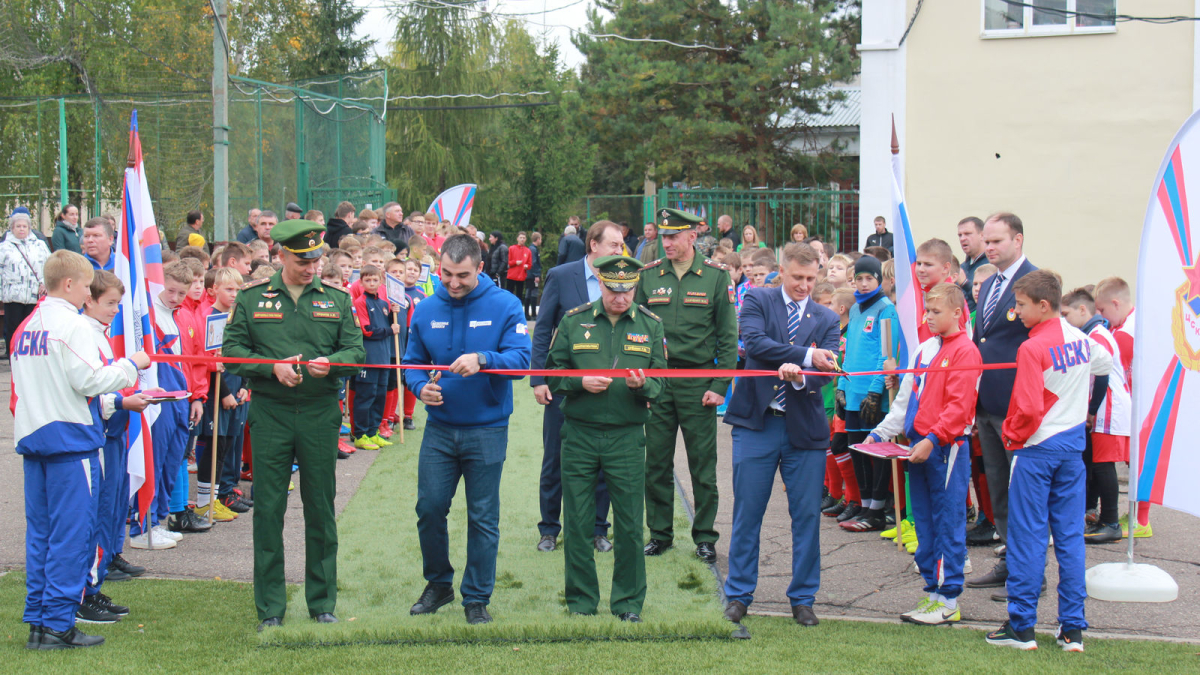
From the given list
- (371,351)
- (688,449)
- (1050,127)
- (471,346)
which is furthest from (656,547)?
(1050,127)

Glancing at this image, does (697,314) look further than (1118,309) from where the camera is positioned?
No

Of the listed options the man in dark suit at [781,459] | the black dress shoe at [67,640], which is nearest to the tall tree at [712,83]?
the man in dark suit at [781,459]

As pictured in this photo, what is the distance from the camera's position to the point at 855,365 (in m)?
7.30

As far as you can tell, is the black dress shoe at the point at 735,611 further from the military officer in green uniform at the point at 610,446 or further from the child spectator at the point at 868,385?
the child spectator at the point at 868,385

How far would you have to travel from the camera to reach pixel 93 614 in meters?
5.18

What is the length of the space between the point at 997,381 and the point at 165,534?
540 cm

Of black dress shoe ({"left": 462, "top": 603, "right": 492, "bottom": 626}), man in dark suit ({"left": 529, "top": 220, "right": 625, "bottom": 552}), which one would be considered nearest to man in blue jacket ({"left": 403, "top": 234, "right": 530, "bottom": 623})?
black dress shoe ({"left": 462, "top": 603, "right": 492, "bottom": 626})

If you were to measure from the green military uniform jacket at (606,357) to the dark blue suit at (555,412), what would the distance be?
1.19m

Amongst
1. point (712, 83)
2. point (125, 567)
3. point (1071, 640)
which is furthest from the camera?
point (712, 83)

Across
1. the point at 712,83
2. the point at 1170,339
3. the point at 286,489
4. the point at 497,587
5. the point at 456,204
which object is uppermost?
the point at 712,83

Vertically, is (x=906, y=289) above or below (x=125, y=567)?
above

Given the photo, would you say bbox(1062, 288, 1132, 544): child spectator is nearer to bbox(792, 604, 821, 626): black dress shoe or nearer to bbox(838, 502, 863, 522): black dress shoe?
bbox(838, 502, 863, 522): black dress shoe

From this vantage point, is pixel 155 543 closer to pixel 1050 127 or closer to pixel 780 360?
pixel 780 360

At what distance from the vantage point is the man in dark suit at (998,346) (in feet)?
19.3
